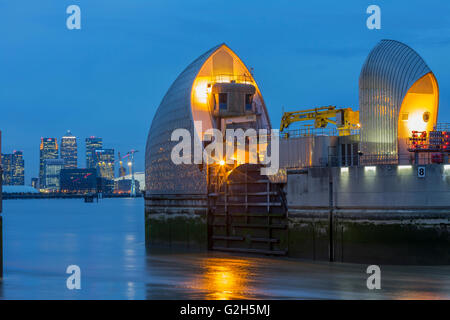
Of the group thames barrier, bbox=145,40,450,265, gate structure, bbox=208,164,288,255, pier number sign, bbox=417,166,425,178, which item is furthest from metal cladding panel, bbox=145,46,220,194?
pier number sign, bbox=417,166,425,178

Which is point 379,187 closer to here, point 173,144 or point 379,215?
point 379,215

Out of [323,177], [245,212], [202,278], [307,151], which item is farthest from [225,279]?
[307,151]

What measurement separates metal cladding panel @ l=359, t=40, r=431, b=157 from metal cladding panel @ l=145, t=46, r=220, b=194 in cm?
1073

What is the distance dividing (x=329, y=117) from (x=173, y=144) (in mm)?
10411

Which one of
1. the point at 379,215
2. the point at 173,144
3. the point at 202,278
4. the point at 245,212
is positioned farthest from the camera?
the point at 173,144

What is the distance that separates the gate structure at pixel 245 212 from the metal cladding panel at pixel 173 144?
4.57 feet

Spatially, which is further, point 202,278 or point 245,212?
point 245,212

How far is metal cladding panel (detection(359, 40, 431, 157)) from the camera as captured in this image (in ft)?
116

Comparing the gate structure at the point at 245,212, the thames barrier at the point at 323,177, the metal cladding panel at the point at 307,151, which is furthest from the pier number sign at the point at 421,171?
the gate structure at the point at 245,212

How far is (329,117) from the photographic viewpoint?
157ft

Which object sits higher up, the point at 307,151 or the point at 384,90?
the point at 384,90
